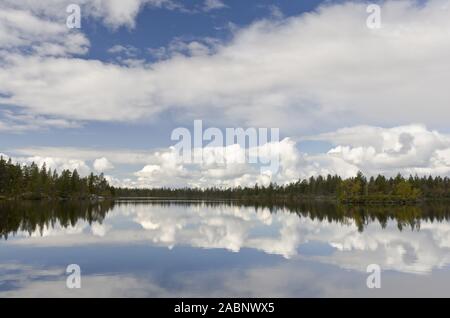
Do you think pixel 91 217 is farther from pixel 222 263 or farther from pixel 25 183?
pixel 25 183

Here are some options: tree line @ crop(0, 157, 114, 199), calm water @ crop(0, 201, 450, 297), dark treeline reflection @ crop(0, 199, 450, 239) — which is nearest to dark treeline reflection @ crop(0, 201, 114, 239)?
dark treeline reflection @ crop(0, 199, 450, 239)

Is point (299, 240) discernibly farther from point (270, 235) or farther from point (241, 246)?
point (241, 246)

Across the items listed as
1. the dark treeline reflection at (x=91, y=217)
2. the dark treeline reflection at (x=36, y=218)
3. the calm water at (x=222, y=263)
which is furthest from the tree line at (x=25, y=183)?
the calm water at (x=222, y=263)

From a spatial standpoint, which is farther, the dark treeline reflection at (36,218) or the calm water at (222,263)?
the dark treeline reflection at (36,218)

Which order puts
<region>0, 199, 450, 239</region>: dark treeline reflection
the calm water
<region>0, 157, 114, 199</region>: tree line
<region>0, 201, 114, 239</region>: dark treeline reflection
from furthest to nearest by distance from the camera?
<region>0, 157, 114, 199</region>: tree line → <region>0, 199, 450, 239</region>: dark treeline reflection → <region>0, 201, 114, 239</region>: dark treeline reflection → the calm water

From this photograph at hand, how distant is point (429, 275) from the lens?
2800 centimetres

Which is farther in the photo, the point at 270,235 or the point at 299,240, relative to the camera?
the point at 270,235

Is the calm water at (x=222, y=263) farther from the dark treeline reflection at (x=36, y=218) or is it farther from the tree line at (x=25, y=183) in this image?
the tree line at (x=25, y=183)

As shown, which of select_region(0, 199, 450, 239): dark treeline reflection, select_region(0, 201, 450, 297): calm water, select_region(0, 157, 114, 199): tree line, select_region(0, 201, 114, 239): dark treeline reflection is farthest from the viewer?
select_region(0, 157, 114, 199): tree line

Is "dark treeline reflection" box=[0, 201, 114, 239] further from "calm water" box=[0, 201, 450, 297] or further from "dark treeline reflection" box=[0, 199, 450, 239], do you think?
"calm water" box=[0, 201, 450, 297]

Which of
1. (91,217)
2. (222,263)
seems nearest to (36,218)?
(91,217)

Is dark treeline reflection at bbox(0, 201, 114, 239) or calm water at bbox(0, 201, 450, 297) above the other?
dark treeline reflection at bbox(0, 201, 114, 239)
